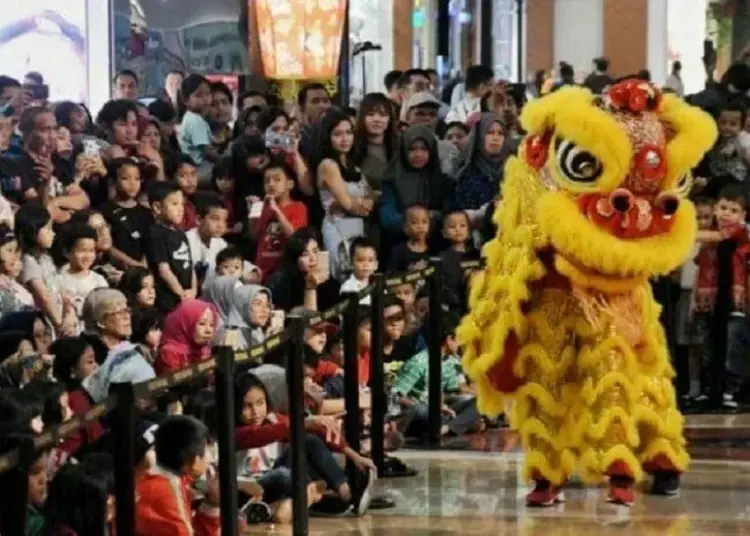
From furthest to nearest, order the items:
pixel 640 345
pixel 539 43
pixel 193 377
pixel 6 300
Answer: pixel 539 43 → pixel 6 300 → pixel 640 345 → pixel 193 377

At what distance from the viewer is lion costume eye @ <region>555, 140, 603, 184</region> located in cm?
810

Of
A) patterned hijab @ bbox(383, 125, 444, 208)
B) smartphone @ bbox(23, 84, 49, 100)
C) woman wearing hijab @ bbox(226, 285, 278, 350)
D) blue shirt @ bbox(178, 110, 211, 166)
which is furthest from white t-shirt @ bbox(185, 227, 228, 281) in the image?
smartphone @ bbox(23, 84, 49, 100)

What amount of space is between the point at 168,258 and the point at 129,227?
0.27 meters

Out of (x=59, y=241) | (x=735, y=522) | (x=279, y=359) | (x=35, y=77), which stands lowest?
(x=735, y=522)

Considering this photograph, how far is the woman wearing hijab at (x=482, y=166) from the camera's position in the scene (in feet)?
39.3

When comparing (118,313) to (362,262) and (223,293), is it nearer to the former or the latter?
(223,293)

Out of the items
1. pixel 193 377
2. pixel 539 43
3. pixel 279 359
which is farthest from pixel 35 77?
pixel 539 43

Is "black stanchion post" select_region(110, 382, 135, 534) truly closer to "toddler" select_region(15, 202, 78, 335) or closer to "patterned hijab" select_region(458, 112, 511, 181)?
"toddler" select_region(15, 202, 78, 335)

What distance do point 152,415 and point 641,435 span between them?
2.24 metres

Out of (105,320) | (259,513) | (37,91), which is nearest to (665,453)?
(259,513)

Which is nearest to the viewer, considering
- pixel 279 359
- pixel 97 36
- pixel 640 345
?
pixel 640 345

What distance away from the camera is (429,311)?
10172 millimetres

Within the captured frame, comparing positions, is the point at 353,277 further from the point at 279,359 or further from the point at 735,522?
the point at 735,522

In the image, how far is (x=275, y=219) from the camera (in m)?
11.3
